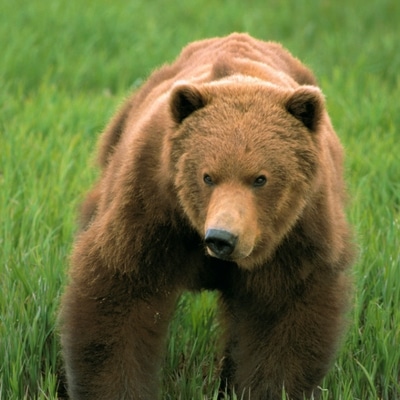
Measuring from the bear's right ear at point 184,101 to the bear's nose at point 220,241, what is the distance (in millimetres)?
632

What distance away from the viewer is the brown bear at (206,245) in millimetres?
3844

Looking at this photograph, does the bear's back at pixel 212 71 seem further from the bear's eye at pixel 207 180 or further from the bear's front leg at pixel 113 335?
the bear's front leg at pixel 113 335

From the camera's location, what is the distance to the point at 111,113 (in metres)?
7.77

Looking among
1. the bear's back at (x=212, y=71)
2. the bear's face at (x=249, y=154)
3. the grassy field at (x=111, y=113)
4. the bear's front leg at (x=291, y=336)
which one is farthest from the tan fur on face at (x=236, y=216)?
the grassy field at (x=111, y=113)

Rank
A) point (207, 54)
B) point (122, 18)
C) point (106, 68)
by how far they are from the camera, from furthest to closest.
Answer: point (122, 18) < point (106, 68) < point (207, 54)

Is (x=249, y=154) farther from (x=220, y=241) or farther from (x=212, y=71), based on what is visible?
(x=212, y=71)

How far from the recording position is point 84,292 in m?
4.21

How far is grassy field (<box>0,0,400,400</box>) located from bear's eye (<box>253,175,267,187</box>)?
3.40 feet

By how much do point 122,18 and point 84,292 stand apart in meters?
6.85

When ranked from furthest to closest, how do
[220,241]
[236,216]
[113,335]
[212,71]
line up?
[212,71] < [113,335] < [236,216] < [220,241]

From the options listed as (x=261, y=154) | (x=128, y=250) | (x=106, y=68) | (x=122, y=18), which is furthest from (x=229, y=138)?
(x=122, y=18)

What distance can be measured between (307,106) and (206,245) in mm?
666

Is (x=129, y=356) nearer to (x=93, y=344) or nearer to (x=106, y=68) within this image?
(x=93, y=344)

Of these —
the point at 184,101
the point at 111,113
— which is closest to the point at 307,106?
the point at 184,101
